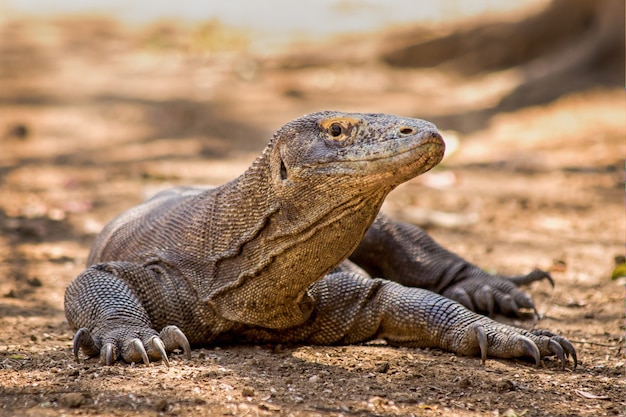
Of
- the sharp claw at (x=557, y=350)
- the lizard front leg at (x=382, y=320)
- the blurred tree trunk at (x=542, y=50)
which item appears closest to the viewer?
the sharp claw at (x=557, y=350)

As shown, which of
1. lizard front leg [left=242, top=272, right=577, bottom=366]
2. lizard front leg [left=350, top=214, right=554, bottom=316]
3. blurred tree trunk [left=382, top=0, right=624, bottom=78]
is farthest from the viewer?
blurred tree trunk [left=382, top=0, right=624, bottom=78]

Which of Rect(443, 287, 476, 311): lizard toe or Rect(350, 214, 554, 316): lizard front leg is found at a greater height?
Rect(350, 214, 554, 316): lizard front leg

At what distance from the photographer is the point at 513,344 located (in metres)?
4.07

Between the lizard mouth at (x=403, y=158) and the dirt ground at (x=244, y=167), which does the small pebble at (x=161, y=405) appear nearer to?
the dirt ground at (x=244, y=167)

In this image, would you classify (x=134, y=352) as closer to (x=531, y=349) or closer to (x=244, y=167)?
(x=531, y=349)

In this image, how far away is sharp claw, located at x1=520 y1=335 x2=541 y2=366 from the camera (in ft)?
13.2

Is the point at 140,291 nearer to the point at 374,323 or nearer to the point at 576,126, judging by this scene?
the point at 374,323

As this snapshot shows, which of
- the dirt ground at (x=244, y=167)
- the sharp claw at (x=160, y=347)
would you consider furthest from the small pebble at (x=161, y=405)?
the sharp claw at (x=160, y=347)

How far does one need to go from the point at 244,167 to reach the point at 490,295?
4.48m

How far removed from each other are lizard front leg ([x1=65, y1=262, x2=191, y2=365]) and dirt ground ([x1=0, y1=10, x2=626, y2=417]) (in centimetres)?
10

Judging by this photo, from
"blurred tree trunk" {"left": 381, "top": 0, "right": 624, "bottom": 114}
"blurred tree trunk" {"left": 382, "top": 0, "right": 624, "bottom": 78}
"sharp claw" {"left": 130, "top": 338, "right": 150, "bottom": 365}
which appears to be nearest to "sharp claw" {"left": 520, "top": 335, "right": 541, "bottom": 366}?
"sharp claw" {"left": 130, "top": 338, "right": 150, "bottom": 365}

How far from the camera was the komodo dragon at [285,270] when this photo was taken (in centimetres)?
375

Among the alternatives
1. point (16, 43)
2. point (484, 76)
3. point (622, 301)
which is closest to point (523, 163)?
point (622, 301)

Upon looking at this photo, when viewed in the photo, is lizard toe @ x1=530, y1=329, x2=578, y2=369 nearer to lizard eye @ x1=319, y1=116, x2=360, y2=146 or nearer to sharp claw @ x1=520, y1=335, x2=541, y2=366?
sharp claw @ x1=520, y1=335, x2=541, y2=366
